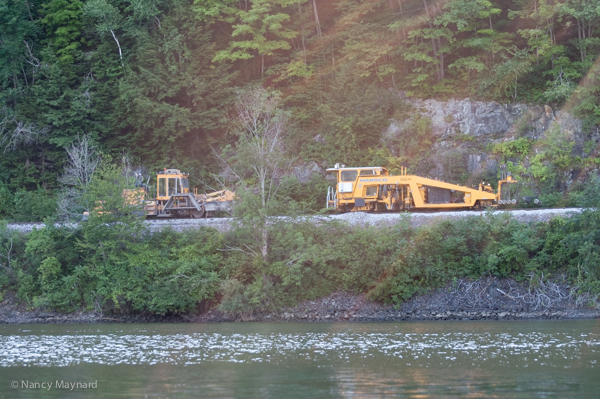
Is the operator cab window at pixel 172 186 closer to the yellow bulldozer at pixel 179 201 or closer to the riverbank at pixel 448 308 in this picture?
the yellow bulldozer at pixel 179 201

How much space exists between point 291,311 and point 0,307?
44.2 feet

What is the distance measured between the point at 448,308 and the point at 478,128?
18220mm

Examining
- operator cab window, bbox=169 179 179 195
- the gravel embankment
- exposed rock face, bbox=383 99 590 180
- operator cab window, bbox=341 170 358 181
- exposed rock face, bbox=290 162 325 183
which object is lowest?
the gravel embankment

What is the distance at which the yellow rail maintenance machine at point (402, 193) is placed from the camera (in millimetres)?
35312

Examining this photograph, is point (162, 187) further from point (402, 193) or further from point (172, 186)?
point (402, 193)

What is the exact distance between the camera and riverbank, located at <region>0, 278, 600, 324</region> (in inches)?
1095

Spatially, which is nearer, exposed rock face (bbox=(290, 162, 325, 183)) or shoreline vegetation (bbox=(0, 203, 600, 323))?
shoreline vegetation (bbox=(0, 203, 600, 323))

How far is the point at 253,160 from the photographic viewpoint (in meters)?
31.3

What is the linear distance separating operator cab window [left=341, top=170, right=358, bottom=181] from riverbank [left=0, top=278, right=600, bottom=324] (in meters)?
9.20

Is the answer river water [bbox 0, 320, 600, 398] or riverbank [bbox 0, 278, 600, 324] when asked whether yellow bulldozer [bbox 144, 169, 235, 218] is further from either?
river water [bbox 0, 320, 600, 398]

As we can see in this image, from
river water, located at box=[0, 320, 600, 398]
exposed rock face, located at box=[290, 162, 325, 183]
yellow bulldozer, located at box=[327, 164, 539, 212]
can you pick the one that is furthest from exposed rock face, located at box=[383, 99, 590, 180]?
river water, located at box=[0, 320, 600, 398]

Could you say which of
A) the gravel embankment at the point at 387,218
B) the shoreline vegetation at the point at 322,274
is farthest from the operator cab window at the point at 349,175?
the shoreline vegetation at the point at 322,274

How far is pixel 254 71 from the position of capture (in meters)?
50.6

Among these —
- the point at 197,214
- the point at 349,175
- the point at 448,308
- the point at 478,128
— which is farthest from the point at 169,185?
the point at 478,128
